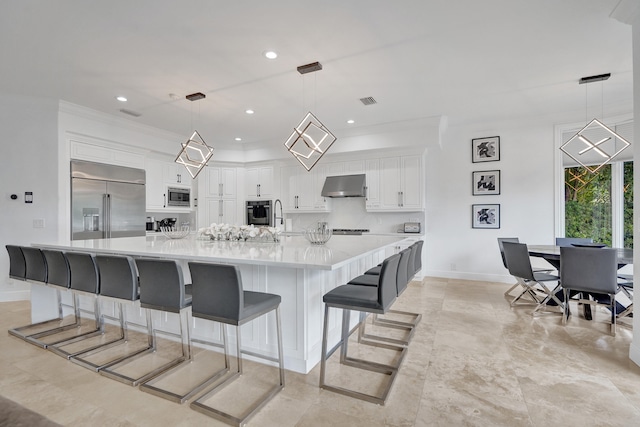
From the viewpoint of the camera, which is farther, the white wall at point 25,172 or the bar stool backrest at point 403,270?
the white wall at point 25,172

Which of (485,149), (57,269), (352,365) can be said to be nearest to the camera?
(352,365)

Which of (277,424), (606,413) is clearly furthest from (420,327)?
(277,424)

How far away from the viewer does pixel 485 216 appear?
18.0ft

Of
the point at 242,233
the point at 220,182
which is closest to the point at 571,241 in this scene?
the point at 242,233

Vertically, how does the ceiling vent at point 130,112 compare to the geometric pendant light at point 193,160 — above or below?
above

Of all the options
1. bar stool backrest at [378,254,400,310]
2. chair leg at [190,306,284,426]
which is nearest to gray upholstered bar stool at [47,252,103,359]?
chair leg at [190,306,284,426]

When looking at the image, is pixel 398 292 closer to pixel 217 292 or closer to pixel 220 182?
pixel 217 292

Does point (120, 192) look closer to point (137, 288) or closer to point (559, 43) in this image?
point (137, 288)

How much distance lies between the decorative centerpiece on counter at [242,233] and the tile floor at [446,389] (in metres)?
1.35

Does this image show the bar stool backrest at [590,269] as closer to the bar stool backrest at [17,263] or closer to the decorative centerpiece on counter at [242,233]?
the decorative centerpiece on counter at [242,233]

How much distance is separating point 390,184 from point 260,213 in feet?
9.57

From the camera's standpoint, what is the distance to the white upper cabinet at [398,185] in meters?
5.62

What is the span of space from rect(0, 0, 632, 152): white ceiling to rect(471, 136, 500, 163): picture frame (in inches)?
26.3

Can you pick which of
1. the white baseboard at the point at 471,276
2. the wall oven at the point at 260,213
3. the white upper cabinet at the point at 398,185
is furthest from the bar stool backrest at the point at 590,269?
the wall oven at the point at 260,213
